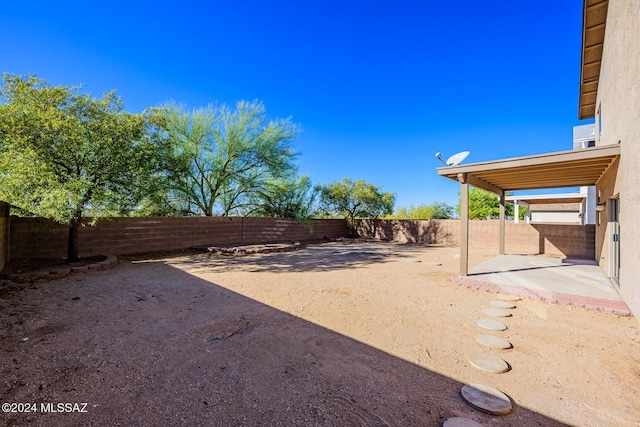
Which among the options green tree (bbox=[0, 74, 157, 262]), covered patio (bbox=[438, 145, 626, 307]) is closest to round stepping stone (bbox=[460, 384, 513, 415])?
covered patio (bbox=[438, 145, 626, 307])

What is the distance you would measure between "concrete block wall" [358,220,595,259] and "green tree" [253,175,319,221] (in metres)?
4.38

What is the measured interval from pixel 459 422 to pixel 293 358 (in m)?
1.38

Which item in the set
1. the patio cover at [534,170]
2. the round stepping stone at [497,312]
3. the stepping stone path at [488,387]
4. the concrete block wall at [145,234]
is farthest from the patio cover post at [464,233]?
the concrete block wall at [145,234]

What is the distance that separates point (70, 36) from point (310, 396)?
9.47 m

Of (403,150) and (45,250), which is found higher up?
(403,150)

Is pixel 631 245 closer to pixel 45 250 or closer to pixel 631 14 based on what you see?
pixel 631 14

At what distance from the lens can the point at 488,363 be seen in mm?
2480

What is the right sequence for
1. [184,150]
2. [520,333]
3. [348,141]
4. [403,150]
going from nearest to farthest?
1. [520,333]
2. [184,150]
3. [348,141]
4. [403,150]

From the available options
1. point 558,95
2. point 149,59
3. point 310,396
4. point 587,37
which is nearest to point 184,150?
point 149,59

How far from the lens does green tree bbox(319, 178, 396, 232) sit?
17.1m

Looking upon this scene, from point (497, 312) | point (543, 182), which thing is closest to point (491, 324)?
point (497, 312)

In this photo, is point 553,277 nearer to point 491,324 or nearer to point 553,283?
point 553,283

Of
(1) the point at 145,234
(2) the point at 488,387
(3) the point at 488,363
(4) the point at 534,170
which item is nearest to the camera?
(2) the point at 488,387

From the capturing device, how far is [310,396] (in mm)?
1992
